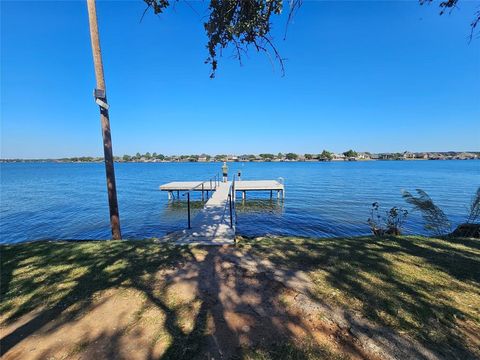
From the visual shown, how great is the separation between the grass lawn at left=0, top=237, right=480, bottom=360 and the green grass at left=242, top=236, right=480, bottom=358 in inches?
0.7

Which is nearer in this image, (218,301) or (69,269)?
(218,301)

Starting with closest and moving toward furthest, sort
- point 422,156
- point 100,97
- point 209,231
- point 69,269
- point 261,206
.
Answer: point 69,269 → point 100,97 → point 209,231 → point 261,206 → point 422,156

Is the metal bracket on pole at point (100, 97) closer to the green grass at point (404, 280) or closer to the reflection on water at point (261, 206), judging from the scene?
the green grass at point (404, 280)

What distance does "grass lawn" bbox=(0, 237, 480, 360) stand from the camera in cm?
263

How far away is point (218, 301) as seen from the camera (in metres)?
3.51

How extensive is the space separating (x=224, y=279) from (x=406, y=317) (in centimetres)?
253

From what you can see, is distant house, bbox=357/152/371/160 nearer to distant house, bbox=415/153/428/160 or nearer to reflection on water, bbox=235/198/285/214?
distant house, bbox=415/153/428/160

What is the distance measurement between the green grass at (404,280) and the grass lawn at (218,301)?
0.05 ft

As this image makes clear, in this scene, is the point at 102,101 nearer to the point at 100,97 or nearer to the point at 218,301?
the point at 100,97

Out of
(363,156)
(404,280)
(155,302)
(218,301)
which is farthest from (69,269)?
(363,156)

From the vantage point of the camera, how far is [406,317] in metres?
3.05

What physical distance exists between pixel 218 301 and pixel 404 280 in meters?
2.92

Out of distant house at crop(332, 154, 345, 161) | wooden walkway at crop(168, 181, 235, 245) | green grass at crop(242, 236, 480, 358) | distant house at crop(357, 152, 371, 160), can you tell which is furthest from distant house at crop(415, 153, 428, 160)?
green grass at crop(242, 236, 480, 358)

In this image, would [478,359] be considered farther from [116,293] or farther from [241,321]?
[116,293]
